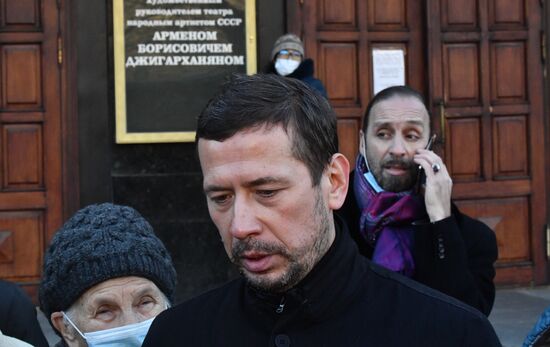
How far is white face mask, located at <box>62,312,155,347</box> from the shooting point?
2.78 meters

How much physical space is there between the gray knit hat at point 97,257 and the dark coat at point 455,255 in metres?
0.74

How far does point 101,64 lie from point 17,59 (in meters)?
0.65

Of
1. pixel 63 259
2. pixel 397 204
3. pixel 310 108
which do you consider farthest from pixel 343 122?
pixel 310 108

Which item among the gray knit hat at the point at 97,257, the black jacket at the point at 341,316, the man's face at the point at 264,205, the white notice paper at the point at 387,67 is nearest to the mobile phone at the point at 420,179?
the gray knit hat at the point at 97,257

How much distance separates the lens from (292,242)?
174 centimetres

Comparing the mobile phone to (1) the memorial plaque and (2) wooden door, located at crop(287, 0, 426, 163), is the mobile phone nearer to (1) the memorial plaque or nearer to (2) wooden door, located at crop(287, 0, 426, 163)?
(1) the memorial plaque

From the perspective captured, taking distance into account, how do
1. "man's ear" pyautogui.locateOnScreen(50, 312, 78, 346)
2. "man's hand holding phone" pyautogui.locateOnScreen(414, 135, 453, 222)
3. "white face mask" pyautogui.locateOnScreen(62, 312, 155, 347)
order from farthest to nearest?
"man's hand holding phone" pyautogui.locateOnScreen(414, 135, 453, 222) → "man's ear" pyautogui.locateOnScreen(50, 312, 78, 346) → "white face mask" pyautogui.locateOnScreen(62, 312, 155, 347)

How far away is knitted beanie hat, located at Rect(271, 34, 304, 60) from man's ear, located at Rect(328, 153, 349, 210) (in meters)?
5.23

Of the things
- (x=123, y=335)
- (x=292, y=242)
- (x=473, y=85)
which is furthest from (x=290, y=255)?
(x=473, y=85)

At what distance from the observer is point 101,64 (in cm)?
721

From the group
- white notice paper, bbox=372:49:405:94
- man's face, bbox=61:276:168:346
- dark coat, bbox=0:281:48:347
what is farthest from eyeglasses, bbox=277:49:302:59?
man's face, bbox=61:276:168:346

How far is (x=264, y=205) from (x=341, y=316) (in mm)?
261

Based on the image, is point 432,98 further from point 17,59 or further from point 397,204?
point 397,204

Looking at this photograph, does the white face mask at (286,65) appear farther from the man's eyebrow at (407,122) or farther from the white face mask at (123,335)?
the white face mask at (123,335)
